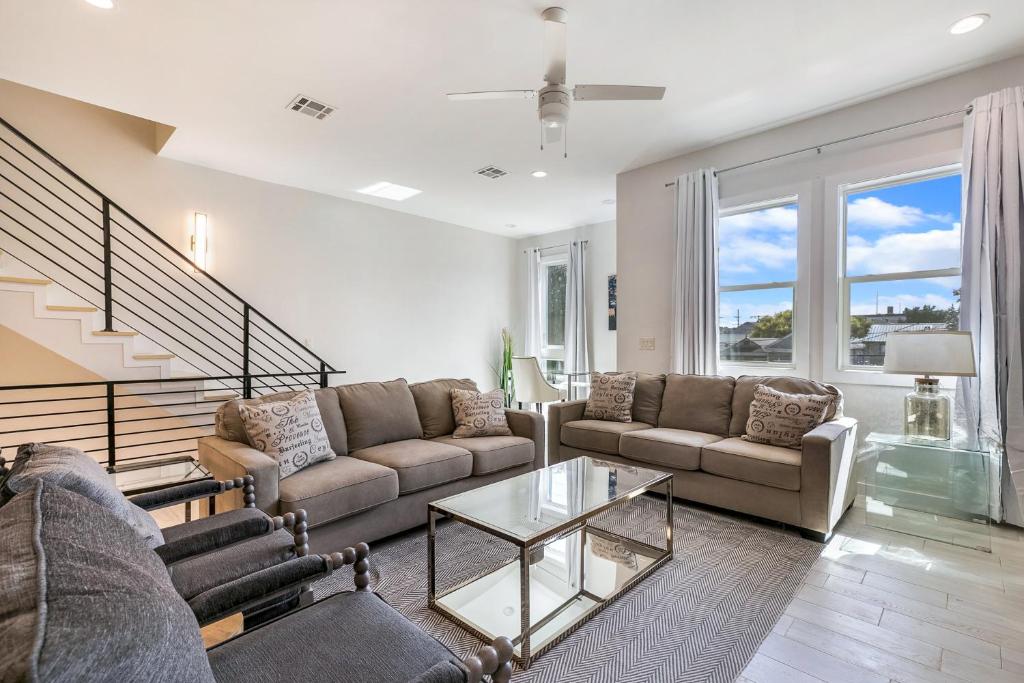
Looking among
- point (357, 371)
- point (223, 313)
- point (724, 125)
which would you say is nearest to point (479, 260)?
point (357, 371)

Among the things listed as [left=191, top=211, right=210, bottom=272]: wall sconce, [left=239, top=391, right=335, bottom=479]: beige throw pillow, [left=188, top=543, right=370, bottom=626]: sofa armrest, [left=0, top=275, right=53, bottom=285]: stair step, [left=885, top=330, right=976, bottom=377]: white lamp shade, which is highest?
[left=191, top=211, right=210, bottom=272]: wall sconce

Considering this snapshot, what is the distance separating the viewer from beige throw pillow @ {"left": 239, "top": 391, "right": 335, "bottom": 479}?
2586 millimetres

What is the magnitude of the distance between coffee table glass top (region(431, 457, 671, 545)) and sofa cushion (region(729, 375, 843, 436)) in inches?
47.1

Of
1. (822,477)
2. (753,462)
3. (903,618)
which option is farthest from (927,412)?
(903,618)

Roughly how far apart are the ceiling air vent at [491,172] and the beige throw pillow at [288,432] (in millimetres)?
2804

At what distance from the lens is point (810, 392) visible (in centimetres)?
332

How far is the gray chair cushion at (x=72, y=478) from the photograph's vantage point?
116 cm

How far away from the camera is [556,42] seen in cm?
234

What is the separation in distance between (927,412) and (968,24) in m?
2.18

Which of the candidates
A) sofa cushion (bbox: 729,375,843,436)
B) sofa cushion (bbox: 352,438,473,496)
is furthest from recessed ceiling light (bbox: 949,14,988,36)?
sofa cushion (bbox: 352,438,473,496)

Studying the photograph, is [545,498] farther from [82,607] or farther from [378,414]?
[82,607]

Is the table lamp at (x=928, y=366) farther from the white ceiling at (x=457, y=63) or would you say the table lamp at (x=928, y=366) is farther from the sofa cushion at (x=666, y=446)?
the white ceiling at (x=457, y=63)

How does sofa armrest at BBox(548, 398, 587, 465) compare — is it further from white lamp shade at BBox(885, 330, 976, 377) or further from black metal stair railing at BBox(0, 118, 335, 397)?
black metal stair railing at BBox(0, 118, 335, 397)

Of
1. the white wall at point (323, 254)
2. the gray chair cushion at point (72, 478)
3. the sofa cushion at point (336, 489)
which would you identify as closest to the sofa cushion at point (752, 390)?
the sofa cushion at point (336, 489)
